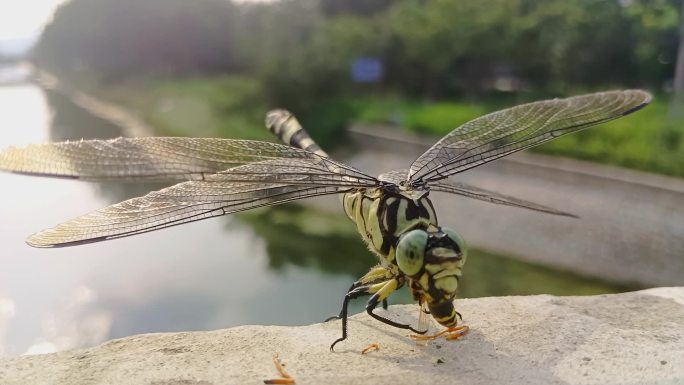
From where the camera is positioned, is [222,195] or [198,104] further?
[198,104]

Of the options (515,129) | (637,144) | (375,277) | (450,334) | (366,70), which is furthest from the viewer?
(366,70)

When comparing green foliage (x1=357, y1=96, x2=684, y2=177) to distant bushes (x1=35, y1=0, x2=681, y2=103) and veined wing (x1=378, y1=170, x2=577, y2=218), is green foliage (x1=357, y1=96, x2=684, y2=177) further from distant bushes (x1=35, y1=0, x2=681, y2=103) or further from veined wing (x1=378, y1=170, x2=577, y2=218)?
veined wing (x1=378, y1=170, x2=577, y2=218)

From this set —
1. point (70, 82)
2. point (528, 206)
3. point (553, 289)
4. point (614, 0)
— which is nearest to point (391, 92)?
point (614, 0)

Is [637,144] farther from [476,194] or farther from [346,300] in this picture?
[346,300]

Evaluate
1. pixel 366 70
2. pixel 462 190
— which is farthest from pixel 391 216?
pixel 366 70

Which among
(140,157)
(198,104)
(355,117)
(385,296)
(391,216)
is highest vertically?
(198,104)

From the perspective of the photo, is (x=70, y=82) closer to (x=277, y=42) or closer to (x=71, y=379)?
(x=277, y=42)

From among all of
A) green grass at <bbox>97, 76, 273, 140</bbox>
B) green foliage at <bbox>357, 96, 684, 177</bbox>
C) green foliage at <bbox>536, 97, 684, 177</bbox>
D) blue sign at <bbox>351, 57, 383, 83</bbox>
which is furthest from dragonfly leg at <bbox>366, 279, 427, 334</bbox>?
blue sign at <bbox>351, 57, 383, 83</bbox>
